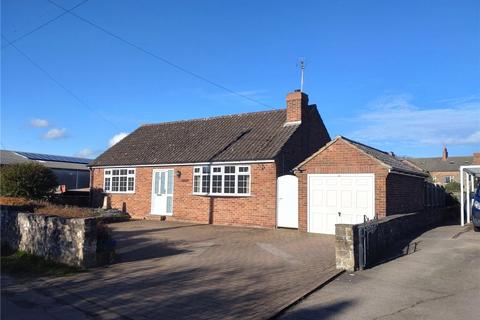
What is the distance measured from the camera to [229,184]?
2131 centimetres

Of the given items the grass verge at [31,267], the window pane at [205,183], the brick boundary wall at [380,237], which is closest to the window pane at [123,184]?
the window pane at [205,183]

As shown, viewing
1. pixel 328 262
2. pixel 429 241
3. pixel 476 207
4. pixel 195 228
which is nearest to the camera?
pixel 328 262

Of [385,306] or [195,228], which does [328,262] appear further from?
[195,228]

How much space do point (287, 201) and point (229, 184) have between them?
343 cm

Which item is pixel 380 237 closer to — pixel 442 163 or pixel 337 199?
pixel 337 199

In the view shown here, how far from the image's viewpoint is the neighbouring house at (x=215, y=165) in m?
20.4

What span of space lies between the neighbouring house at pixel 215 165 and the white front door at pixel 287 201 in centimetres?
34

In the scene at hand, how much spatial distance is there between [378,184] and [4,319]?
1215 cm

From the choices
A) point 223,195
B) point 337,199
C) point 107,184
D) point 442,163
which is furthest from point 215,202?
point 442,163

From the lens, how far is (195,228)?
19531 millimetres

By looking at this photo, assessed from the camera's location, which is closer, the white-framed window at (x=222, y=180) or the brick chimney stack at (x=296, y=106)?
the white-framed window at (x=222, y=180)

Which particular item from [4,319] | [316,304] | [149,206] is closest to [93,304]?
[4,319]

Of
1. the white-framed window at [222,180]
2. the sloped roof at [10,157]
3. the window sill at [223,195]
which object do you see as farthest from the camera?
the sloped roof at [10,157]

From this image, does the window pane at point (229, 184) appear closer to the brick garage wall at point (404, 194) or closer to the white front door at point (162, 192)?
the white front door at point (162, 192)
